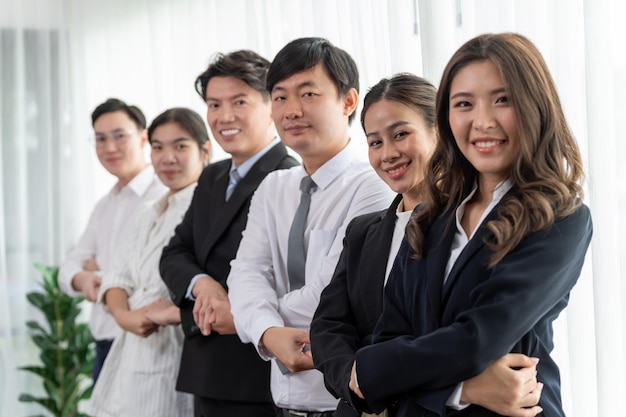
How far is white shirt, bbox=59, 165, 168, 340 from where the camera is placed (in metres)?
3.64

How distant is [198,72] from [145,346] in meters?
1.58

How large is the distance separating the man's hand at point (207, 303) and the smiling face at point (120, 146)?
4.79ft

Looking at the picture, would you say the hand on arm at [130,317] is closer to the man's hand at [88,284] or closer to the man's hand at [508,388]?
the man's hand at [88,284]

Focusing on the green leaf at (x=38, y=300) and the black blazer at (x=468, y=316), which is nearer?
the black blazer at (x=468, y=316)

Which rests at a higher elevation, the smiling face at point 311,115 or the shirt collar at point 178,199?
the smiling face at point 311,115

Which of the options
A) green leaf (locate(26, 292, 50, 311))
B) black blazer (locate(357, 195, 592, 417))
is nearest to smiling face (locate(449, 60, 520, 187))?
black blazer (locate(357, 195, 592, 417))

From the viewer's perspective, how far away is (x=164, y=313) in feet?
9.27

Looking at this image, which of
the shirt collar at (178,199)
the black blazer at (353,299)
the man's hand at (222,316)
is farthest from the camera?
the shirt collar at (178,199)

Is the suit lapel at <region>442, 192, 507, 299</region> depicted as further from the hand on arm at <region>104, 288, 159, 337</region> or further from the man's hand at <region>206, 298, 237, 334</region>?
the hand on arm at <region>104, 288, 159, 337</region>

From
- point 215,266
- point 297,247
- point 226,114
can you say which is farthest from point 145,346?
point 297,247

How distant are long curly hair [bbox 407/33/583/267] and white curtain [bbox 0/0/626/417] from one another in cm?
39

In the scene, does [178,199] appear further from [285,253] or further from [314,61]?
[314,61]

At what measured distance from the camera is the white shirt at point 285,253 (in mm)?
2105

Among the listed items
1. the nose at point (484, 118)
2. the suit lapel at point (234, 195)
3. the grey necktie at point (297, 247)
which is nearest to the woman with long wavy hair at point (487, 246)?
the nose at point (484, 118)
